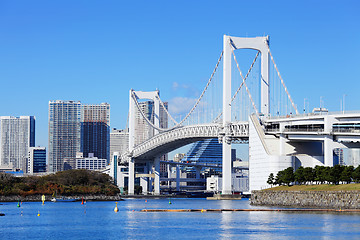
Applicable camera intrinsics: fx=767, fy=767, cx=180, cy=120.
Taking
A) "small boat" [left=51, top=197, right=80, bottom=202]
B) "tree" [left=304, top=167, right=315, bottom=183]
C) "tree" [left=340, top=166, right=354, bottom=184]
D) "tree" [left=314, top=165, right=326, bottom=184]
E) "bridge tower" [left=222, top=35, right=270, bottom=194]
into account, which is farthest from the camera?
"small boat" [left=51, top=197, right=80, bottom=202]

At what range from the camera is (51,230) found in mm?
49000

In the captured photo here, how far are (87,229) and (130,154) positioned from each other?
77.2 metres

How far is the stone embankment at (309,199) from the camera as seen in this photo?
5722 cm

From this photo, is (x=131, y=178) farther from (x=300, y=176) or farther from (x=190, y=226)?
(x=190, y=226)

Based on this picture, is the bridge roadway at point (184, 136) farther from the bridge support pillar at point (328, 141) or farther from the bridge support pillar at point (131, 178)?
the bridge support pillar at point (328, 141)

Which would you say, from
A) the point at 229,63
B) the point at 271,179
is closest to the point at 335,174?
the point at 271,179

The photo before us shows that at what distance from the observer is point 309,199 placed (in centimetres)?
6216

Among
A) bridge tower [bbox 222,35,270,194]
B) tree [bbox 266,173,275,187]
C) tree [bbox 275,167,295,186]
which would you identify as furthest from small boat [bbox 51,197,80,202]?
tree [bbox 275,167,295,186]

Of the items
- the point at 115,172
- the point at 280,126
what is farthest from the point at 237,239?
the point at 115,172

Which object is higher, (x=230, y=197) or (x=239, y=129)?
(x=239, y=129)

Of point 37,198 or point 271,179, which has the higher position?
point 271,179

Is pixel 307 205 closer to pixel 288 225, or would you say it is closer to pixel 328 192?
pixel 328 192

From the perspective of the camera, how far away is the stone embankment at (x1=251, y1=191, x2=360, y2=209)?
188ft

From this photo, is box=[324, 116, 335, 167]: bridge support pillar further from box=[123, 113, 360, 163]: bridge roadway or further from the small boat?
the small boat
